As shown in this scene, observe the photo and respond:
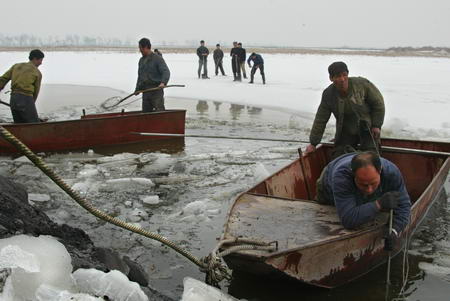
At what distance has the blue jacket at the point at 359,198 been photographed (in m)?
4.05

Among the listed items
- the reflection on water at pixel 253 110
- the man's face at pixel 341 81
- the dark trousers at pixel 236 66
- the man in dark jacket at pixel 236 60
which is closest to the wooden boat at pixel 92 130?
the man's face at pixel 341 81

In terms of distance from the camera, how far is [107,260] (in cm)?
398

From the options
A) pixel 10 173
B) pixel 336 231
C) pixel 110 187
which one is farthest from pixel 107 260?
pixel 10 173

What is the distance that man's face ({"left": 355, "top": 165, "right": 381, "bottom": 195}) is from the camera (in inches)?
148

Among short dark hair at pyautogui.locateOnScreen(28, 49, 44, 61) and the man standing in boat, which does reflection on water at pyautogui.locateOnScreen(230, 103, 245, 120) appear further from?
short dark hair at pyautogui.locateOnScreen(28, 49, 44, 61)

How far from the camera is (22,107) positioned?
845 centimetres

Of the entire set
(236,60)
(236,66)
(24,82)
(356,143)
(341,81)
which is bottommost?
(356,143)

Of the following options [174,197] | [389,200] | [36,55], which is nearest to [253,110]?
[36,55]

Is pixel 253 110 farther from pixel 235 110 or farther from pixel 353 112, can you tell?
pixel 353 112

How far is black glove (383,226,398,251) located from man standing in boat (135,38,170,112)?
597cm

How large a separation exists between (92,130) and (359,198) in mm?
6113

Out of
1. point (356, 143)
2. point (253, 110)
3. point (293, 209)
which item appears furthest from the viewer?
point (253, 110)

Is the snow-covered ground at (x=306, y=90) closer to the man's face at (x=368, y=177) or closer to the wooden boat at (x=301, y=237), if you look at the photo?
the wooden boat at (x=301, y=237)

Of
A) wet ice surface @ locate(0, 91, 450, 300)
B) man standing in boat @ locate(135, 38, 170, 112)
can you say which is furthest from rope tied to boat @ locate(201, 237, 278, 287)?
man standing in boat @ locate(135, 38, 170, 112)
